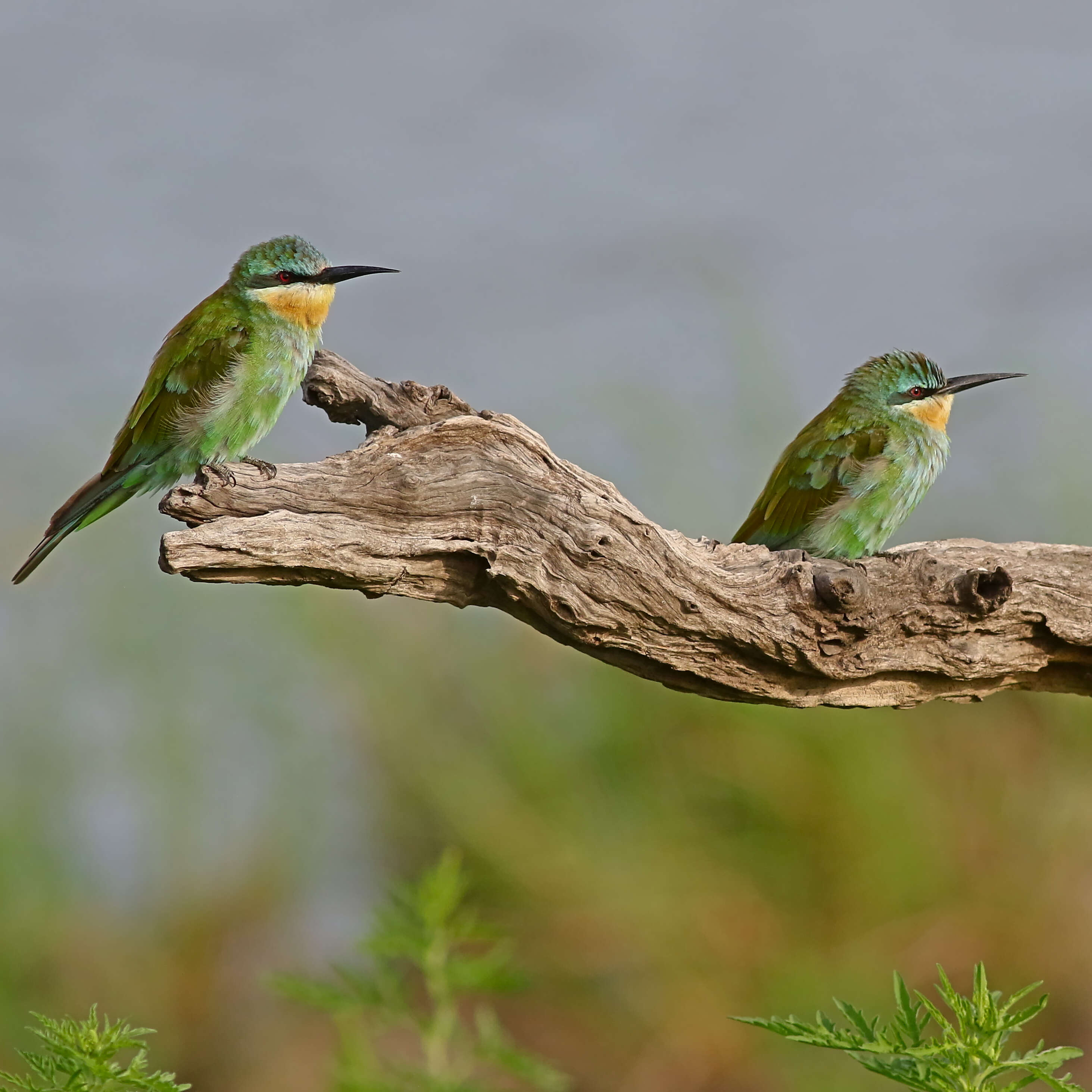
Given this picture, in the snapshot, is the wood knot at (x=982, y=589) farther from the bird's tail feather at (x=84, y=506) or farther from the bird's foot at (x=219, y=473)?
the bird's tail feather at (x=84, y=506)

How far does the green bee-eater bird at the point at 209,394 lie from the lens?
265 centimetres

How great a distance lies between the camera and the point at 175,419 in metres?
2.63

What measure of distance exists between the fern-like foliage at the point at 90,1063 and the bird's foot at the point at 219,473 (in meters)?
0.87

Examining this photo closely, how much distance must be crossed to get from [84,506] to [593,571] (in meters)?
1.24

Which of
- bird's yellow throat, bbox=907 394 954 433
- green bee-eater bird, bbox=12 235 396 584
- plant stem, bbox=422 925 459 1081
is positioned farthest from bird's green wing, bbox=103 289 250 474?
bird's yellow throat, bbox=907 394 954 433

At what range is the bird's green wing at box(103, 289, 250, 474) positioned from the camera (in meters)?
2.65

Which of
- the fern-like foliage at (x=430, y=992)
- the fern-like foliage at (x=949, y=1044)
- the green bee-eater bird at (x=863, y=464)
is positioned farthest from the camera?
the green bee-eater bird at (x=863, y=464)

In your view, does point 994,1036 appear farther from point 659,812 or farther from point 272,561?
point 659,812

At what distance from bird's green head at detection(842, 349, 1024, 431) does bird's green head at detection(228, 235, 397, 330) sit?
140 cm

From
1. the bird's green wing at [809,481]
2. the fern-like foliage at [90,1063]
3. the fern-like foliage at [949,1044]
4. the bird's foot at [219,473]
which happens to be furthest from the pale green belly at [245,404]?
the fern-like foliage at [949,1044]

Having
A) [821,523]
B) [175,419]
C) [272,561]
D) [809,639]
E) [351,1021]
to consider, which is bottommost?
[351,1021]

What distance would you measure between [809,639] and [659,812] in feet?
7.79

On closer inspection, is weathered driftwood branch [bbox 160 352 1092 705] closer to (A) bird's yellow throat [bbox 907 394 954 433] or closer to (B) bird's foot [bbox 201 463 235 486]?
(B) bird's foot [bbox 201 463 235 486]

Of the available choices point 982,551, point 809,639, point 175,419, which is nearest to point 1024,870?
point 982,551
